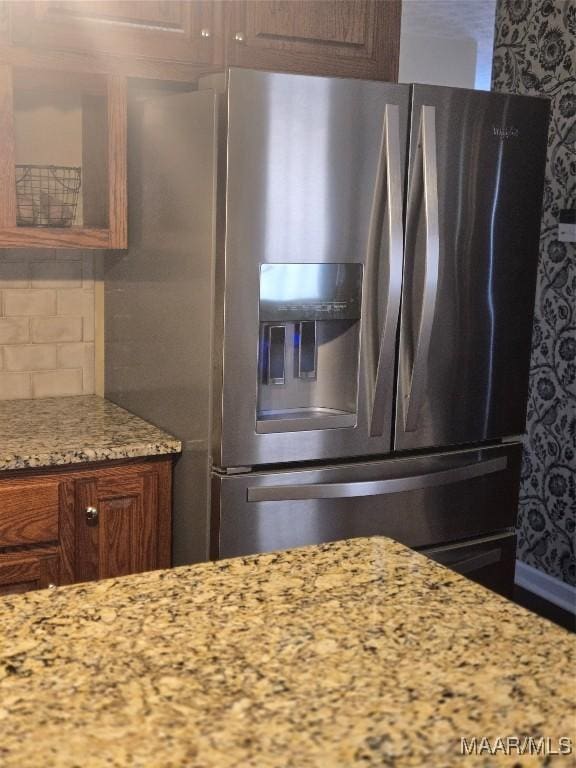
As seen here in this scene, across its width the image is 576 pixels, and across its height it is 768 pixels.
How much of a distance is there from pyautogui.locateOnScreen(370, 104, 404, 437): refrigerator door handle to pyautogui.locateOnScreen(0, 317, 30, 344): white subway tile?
3.57 ft

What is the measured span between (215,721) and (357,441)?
5.13ft

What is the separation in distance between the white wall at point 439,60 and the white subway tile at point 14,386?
6732 millimetres

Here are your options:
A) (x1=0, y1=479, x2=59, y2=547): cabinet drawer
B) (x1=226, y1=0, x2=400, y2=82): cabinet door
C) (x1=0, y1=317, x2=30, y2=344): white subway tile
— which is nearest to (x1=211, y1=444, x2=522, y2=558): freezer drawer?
(x1=0, y1=479, x2=59, y2=547): cabinet drawer

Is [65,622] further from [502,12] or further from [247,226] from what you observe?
[502,12]

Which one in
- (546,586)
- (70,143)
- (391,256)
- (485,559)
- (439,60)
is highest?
(439,60)

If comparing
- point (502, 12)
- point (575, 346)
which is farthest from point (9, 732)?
point (502, 12)

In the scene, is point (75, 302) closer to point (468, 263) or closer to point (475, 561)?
point (468, 263)

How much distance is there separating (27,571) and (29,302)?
2.87 ft

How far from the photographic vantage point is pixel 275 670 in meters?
1.03

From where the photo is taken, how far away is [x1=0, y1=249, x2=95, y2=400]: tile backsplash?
2775 mm

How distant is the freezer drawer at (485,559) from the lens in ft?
8.77

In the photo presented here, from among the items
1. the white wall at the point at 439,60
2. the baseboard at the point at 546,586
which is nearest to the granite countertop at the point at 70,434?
the baseboard at the point at 546,586

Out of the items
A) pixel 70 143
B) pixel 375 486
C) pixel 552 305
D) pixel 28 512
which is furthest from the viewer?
pixel 552 305

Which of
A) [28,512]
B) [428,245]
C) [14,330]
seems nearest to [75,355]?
[14,330]
